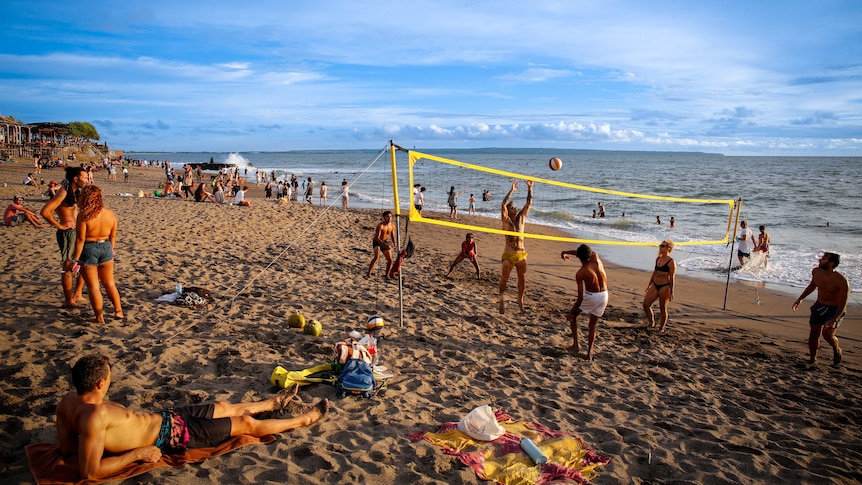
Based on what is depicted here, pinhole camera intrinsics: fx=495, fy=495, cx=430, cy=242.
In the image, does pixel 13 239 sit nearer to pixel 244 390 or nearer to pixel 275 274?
pixel 275 274

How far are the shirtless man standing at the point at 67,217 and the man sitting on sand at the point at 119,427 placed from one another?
3.14 meters

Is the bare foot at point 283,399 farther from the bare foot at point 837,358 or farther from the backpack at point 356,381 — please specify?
the bare foot at point 837,358

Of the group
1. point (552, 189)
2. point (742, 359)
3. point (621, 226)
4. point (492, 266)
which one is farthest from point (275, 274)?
point (552, 189)

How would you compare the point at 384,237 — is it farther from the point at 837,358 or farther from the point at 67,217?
the point at 837,358

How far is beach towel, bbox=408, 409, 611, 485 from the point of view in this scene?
3.39 meters

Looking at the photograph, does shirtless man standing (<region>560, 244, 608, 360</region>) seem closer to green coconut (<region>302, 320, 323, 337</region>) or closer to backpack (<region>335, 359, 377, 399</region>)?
backpack (<region>335, 359, 377, 399</region>)

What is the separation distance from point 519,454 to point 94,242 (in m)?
4.62

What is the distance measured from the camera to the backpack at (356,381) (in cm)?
434

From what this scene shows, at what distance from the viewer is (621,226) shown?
19422 millimetres

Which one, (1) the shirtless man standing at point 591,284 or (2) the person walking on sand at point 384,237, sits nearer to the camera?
(1) the shirtless man standing at point 591,284

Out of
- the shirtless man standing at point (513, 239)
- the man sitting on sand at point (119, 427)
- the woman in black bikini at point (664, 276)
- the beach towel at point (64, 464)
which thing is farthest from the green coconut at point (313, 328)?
the woman in black bikini at point (664, 276)

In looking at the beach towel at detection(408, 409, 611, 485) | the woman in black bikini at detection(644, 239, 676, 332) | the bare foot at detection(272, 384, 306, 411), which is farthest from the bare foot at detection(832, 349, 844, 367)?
the bare foot at detection(272, 384, 306, 411)

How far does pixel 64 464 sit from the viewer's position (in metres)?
2.93

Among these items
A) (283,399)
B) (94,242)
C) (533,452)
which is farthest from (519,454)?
(94,242)
